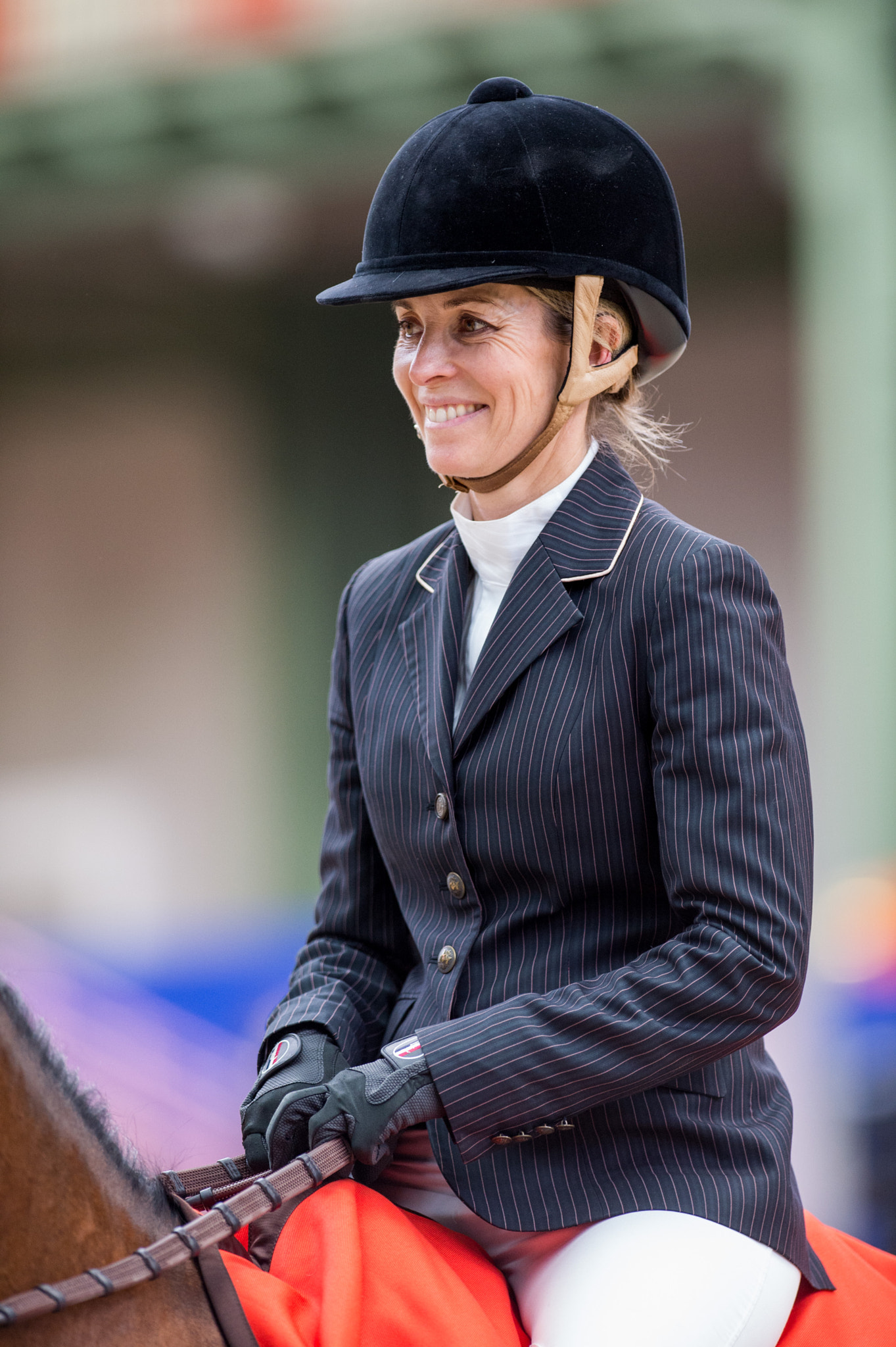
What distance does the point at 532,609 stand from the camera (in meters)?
1.59

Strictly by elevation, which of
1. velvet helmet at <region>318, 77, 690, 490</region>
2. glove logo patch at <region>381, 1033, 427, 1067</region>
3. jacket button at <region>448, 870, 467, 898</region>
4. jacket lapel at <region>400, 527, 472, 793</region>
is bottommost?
glove logo patch at <region>381, 1033, 427, 1067</region>

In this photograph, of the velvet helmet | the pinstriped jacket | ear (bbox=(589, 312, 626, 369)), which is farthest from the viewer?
ear (bbox=(589, 312, 626, 369))

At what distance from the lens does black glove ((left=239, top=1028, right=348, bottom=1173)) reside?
1.50 m

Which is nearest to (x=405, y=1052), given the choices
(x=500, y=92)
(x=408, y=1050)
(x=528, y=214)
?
(x=408, y=1050)

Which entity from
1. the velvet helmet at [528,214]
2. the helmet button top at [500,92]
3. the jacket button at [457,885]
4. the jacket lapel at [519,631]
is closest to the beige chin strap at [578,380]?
the velvet helmet at [528,214]

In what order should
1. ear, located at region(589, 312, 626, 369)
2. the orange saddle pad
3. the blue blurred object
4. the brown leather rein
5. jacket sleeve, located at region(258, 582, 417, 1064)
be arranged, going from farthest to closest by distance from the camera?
the blue blurred object, jacket sleeve, located at region(258, 582, 417, 1064), ear, located at region(589, 312, 626, 369), the orange saddle pad, the brown leather rein

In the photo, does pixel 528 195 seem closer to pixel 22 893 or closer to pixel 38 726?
pixel 22 893

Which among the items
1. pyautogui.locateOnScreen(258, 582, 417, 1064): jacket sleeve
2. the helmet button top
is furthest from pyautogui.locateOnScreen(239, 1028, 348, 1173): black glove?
the helmet button top

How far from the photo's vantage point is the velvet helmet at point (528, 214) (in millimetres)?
1521

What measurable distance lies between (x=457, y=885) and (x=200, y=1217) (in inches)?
17.9

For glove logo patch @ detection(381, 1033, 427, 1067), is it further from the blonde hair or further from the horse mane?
the blonde hair

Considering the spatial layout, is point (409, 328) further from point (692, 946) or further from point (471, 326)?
point (692, 946)

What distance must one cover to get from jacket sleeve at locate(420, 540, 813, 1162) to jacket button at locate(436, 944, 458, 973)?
13 centimetres

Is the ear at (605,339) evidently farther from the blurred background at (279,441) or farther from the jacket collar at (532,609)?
the blurred background at (279,441)
